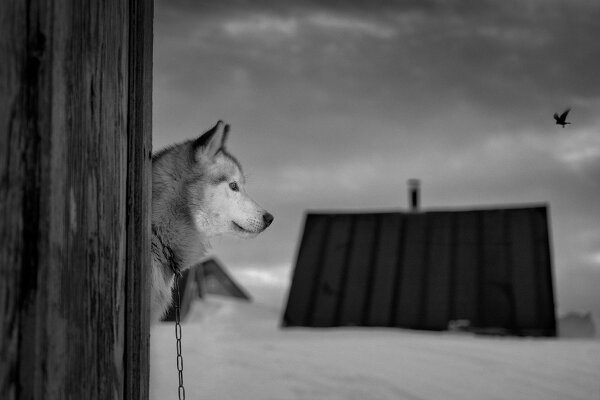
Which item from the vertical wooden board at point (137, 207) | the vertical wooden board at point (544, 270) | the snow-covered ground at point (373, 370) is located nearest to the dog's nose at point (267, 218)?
the snow-covered ground at point (373, 370)

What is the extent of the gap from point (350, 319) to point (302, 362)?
22.8 ft

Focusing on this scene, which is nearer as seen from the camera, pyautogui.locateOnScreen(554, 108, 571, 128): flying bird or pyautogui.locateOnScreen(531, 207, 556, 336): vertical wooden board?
pyautogui.locateOnScreen(554, 108, 571, 128): flying bird

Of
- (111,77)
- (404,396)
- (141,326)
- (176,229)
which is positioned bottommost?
(404,396)

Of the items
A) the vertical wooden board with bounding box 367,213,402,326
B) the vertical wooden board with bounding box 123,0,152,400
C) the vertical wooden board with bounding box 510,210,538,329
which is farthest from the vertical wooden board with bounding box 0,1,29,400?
the vertical wooden board with bounding box 510,210,538,329

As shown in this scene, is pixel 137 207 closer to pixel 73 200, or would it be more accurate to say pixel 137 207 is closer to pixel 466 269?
pixel 73 200

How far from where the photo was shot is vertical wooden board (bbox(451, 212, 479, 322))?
14102 mm

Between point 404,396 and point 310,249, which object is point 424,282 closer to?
point 310,249

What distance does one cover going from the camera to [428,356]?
8883 millimetres

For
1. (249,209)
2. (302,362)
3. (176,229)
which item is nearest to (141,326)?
(176,229)

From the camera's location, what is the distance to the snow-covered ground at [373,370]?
234 inches

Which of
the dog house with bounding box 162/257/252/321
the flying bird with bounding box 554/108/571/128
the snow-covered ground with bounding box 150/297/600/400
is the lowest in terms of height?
the snow-covered ground with bounding box 150/297/600/400

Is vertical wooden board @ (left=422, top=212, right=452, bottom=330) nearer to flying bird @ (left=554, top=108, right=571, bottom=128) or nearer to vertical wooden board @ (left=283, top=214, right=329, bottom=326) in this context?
vertical wooden board @ (left=283, top=214, right=329, bottom=326)

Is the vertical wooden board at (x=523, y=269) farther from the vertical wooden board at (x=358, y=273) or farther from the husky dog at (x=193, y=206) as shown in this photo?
the husky dog at (x=193, y=206)

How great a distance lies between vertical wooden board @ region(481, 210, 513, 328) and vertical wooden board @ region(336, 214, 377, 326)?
269 cm
